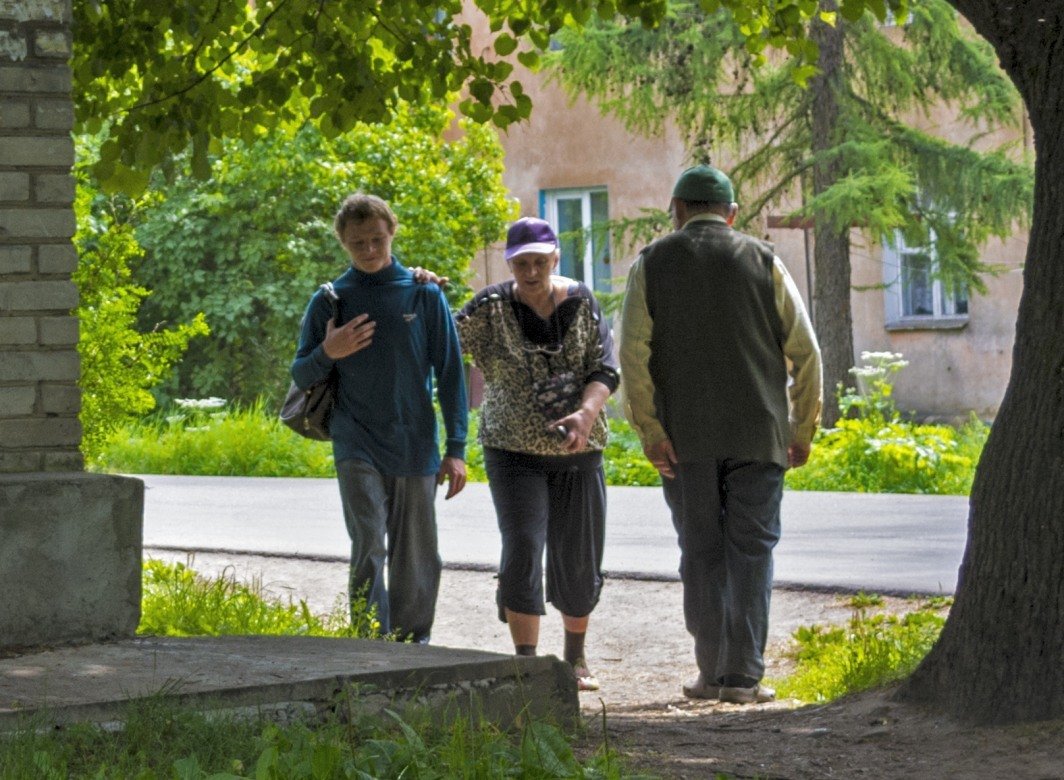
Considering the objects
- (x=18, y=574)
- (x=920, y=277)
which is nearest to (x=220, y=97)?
(x=18, y=574)

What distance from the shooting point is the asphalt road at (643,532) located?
10195 millimetres

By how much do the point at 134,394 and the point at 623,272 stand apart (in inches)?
550

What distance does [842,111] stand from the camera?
1812cm

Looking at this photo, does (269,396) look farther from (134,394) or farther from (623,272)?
(134,394)

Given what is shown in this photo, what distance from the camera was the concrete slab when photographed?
5.03 metres

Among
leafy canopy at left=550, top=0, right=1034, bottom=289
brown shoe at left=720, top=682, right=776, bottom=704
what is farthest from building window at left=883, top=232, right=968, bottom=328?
brown shoe at left=720, top=682, right=776, bottom=704

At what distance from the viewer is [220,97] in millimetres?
8945

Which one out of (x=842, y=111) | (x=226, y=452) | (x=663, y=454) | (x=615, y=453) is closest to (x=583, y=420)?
(x=663, y=454)

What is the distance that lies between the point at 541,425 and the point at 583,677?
1.02m

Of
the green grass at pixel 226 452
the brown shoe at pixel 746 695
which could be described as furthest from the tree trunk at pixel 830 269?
the brown shoe at pixel 746 695

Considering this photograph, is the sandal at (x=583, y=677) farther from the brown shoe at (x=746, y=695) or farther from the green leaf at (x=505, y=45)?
the green leaf at (x=505, y=45)

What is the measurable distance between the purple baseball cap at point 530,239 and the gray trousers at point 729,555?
1.02m

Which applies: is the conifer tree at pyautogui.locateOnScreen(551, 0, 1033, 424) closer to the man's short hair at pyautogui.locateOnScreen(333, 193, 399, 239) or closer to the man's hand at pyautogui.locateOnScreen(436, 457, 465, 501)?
the man's hand at pyautogui.locateOnScreen(436, 457, 465, 501)

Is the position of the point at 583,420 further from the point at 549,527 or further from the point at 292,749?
the point at 292,749
